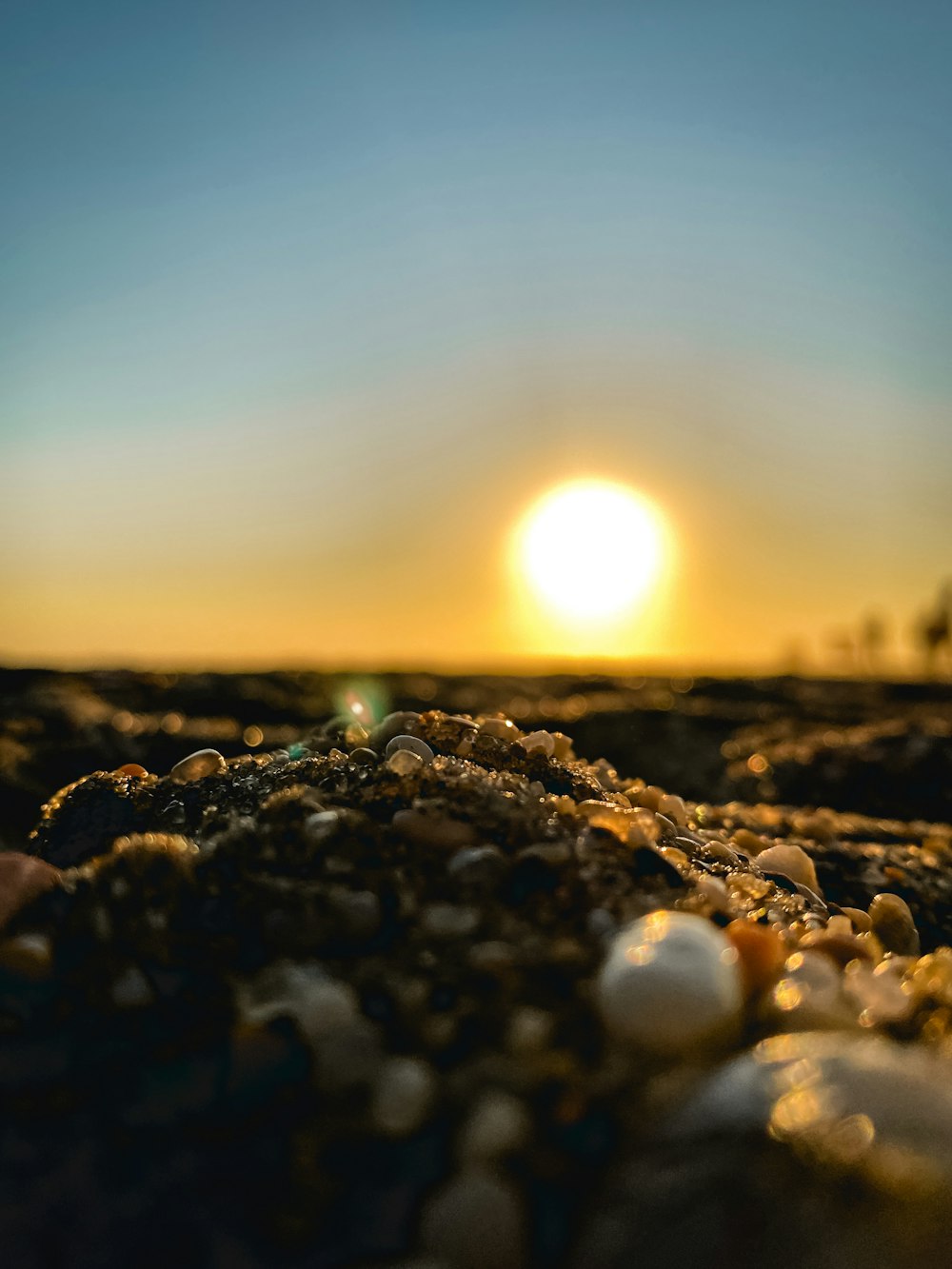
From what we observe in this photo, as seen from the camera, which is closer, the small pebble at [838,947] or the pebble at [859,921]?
the small pebble at [838,947]

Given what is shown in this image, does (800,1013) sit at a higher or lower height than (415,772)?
lower

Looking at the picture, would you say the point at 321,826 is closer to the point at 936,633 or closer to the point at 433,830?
the point at 433,830

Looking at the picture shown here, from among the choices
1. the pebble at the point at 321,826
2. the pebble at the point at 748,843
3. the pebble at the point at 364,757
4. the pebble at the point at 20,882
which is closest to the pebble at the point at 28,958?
the pebble at the point at 20,882

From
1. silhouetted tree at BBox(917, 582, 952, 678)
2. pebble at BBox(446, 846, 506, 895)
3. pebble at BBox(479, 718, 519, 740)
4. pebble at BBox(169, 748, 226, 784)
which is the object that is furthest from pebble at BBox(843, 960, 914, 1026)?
silhouetted tree at BBox(917, 582, 952, 678)

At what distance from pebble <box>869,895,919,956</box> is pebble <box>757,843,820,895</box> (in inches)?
9.6

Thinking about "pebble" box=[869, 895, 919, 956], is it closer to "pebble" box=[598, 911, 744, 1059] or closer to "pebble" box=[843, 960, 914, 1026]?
"pebble" box=[843, 960, 914, 1026]

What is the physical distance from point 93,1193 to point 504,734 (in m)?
2.06

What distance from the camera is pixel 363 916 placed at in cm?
202

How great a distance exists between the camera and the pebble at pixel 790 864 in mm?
3297

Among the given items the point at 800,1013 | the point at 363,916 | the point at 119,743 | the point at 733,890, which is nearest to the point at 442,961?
the point at 363,916

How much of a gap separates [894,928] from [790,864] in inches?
15.8

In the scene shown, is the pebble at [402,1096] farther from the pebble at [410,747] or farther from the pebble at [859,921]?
the pebble at [859,921]

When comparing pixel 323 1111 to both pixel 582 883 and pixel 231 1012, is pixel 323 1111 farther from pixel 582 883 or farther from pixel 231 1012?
pixel 582 883

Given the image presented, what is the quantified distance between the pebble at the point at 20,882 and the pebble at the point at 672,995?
49.1 inches
